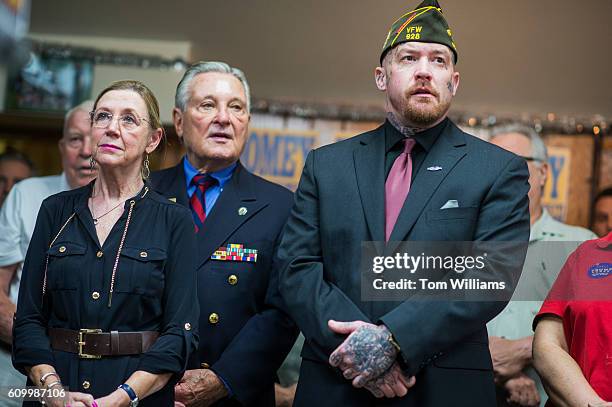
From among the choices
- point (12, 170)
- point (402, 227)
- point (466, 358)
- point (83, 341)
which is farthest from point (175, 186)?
point (12, 170)

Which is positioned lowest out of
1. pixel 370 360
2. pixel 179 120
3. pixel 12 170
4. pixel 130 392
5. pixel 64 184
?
pixel 130 392

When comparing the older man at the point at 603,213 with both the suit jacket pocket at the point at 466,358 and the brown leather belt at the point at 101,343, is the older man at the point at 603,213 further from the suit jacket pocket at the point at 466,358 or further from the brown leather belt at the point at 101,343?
the brown leather belt at the point at 101,343

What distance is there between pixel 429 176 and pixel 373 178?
168 millimetres

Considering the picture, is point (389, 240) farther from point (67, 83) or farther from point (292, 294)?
point (67, 83)

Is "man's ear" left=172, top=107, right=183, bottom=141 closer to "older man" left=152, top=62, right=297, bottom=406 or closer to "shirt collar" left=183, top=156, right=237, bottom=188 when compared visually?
"older man" left=152, top=62, right=297, bottom=406

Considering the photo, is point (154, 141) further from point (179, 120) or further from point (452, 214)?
point (452, 214)

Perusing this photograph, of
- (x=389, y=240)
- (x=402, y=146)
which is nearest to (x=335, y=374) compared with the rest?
(x=389, y=240)

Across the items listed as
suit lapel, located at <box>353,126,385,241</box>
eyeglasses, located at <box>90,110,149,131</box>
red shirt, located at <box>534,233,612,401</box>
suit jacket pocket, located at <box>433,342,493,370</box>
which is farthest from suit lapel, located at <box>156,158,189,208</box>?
red shirt, located at <box>534,233,612,401</box>

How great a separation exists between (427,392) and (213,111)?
4.22 ft

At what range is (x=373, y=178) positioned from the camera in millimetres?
2498

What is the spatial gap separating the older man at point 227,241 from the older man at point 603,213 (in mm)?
2008

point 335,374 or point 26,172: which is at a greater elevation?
point 26,172

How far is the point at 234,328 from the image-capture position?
Result: 2.76 metres

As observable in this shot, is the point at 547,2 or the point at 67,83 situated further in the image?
the point at 67,83
